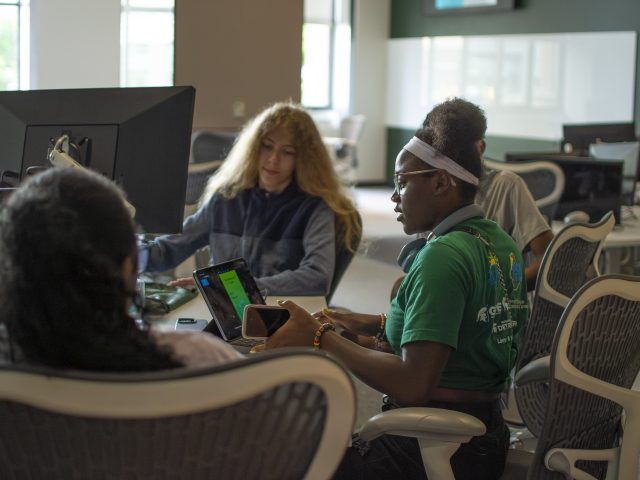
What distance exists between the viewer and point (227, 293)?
209cm

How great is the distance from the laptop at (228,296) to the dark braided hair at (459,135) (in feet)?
1.75

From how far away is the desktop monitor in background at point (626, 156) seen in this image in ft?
14.8

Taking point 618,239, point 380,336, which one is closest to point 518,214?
point 618,239

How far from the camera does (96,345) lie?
1023mm

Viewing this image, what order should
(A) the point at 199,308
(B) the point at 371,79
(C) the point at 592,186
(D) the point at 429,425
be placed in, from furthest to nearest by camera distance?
(B) the point at 371,79
(C) the point at 592,186
(A) the point at 199,308
(D) the point at 429,425

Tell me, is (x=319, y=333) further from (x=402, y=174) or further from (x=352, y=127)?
(x=352, y=127)

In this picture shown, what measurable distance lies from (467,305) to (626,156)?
325cm

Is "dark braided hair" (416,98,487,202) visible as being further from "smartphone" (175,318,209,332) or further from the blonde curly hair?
the blonde curly hair

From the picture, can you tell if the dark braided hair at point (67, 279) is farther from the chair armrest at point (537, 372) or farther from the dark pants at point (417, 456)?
the chair armrest at point (537, 372)

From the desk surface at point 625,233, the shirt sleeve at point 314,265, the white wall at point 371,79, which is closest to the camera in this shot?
the shirt sleeve at point 314,265

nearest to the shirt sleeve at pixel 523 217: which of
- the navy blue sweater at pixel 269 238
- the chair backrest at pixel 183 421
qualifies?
the navy blue sweater at pixel 269 238

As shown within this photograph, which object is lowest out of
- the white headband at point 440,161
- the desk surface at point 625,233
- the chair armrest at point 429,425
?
the chair armrest at point 429,425

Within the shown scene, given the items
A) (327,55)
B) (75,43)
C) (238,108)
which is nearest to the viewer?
Result: (75,43)

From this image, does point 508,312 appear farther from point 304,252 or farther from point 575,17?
point 575,17
